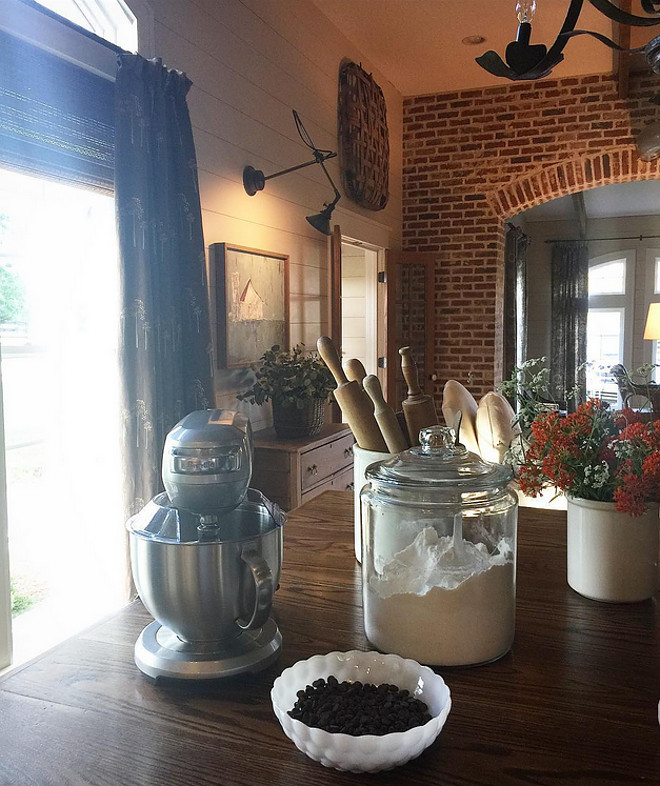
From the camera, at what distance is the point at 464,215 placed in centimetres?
536

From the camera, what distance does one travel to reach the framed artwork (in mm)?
3068

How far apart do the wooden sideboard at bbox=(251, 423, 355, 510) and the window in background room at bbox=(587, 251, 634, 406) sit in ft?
22.8

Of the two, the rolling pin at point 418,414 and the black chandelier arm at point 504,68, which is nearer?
the rolling pin at point 418,414

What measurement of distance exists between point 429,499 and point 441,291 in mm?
4720

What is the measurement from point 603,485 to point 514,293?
737 cm

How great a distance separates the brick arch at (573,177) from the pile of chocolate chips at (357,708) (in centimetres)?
497

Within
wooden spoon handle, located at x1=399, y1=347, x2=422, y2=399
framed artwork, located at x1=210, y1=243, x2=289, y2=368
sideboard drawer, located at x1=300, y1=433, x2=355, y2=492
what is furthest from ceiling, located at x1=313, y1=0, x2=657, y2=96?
wooden spoon handle, located at x1=399, y1=347, x2=422, y2=399

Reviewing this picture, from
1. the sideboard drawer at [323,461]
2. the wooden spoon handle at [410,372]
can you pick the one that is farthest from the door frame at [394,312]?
the wooden spoon handle at [410,372]

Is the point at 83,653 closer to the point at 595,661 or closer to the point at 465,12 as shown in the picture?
the point at 595,661

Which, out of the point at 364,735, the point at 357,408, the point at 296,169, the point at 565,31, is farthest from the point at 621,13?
the point at 296,169

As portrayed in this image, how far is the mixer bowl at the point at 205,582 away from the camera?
2.85 ft

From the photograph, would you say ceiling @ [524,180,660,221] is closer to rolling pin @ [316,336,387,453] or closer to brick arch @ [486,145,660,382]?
brick arch @ [486,145,660,382]

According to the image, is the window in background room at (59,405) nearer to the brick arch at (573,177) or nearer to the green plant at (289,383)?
the green plant at (289,383)

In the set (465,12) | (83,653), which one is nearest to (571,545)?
(83,653)
